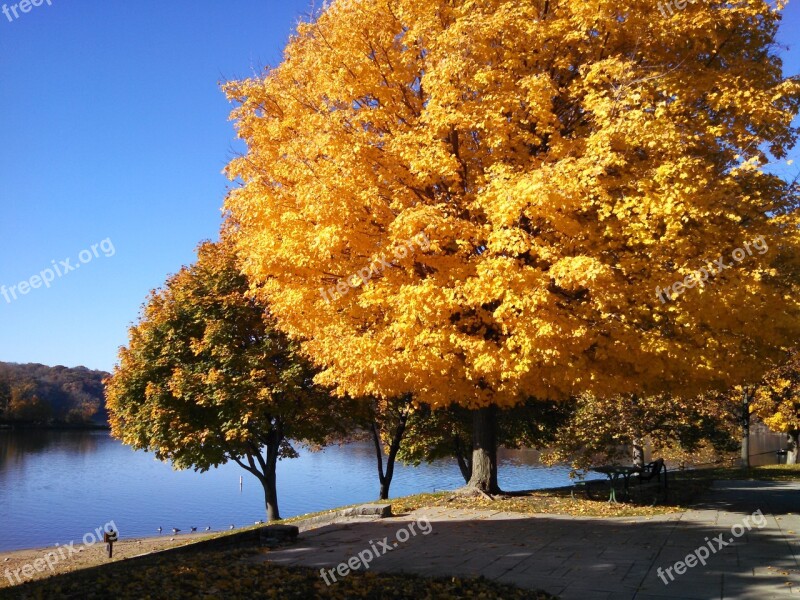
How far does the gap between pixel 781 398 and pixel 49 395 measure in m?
98.7

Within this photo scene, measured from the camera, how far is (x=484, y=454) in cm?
1262

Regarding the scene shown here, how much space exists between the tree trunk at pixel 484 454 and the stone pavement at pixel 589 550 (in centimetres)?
157

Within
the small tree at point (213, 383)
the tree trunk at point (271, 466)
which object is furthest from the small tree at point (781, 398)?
the tree trunk at point (271, 466)

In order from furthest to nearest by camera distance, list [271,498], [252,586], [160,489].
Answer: [160,489]
[271,498]
[252,586]

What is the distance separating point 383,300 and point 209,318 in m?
11.2

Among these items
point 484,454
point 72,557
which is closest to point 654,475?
point 484,454

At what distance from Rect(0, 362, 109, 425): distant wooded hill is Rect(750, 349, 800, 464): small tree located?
72.8 m

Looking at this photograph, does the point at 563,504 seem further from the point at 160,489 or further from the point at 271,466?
the point at 160,489

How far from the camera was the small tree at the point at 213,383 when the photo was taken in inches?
715

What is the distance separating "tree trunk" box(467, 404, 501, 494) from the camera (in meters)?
12.5

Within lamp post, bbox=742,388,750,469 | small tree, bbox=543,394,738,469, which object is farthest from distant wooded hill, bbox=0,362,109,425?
lamp post, bbox=742,388,750,469

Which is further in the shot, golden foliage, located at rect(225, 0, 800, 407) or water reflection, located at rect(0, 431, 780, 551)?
water reflection, located at rect(0, 431, 780, 551)

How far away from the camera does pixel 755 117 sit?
31.4ft

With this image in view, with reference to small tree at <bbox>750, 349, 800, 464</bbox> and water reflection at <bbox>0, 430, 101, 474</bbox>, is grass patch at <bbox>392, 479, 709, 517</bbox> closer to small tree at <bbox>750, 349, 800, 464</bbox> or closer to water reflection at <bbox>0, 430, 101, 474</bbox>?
small tree at <bbox>750, 349, 800, 464</bbox>
